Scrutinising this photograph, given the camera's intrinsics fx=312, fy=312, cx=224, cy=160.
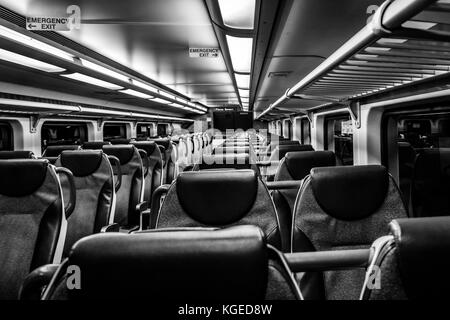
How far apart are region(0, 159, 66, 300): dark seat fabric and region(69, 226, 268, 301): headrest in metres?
1.51

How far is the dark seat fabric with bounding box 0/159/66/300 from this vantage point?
6.39 feet

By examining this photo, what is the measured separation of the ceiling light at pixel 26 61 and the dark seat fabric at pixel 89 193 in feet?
3.05

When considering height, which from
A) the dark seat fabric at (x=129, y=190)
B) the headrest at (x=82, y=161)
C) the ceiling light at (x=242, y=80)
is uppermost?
the ceiling light at (x=242, y=80)

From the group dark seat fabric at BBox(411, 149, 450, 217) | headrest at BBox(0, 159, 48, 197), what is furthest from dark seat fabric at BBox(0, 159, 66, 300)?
dark seat fabric at BBox(411, 149, 450, 217)

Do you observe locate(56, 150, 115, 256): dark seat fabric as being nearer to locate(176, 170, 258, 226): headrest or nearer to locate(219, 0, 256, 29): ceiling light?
locate(176, 170, 258, 226): headrest

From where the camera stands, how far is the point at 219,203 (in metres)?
1.76

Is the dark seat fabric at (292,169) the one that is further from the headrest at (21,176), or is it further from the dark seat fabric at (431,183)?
the headrest at (21,176)

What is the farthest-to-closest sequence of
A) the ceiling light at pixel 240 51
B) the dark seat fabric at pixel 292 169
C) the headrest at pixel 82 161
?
the headrest at pixel 82 161 < the ceiling light at pixel 240 51 < the dark seat fabric at pixel 292 169

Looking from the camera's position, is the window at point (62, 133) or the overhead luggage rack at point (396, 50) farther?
the window at point (62, 133)

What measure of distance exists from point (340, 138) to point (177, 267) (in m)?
6.10

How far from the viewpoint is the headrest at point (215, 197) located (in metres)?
1.76

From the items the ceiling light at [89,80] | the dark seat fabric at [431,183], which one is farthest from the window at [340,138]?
the ceiling light at [89,80]
